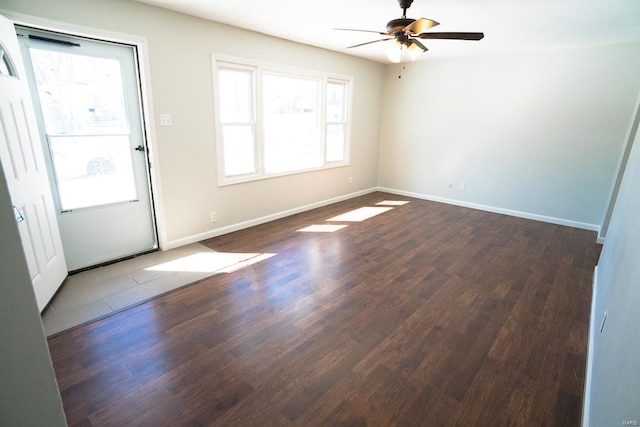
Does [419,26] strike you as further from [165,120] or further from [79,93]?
[79,93]

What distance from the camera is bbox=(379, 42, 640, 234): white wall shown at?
14.1ft

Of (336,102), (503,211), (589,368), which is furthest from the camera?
(336,102)

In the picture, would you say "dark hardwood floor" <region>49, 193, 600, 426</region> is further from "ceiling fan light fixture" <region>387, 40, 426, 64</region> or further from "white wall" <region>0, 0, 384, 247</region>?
"ceiling fan light fixture" <region>387, 40, 426, 64</region>

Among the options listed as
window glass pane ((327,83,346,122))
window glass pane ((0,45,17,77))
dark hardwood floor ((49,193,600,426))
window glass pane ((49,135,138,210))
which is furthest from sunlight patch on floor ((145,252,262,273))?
window glass pane ((327,83,346,122))

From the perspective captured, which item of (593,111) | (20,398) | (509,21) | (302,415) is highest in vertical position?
(509,21)

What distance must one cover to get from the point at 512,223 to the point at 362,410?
428cm

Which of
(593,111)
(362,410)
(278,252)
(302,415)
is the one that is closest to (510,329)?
(362,410)

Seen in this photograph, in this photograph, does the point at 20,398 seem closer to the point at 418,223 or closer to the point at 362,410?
the point at 362,410

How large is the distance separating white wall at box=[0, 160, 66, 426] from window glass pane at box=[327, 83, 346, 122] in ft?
16.6

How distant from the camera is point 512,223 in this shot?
486 centimetres

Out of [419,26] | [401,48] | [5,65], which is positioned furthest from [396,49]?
[5,65]

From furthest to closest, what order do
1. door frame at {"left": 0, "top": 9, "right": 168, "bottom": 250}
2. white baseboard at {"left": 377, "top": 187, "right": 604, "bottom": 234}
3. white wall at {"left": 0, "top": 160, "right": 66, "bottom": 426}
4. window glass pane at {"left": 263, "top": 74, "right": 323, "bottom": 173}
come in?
1. white baseboard at {"left": 377, "top": 187, "right": 604, "bottom": 234}
2. window glass pane at {"left": 263, "top": 74, "right": 323, "bottom": 173}
3. door frame at {"left": 0, "top": 9, "right": 168, "bottom": 250}
4. white wall at {"left": 0, "top": 160, "right": 66, "bottom": 426}

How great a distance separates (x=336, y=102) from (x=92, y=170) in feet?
12.6

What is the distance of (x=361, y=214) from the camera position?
518 centimetres
